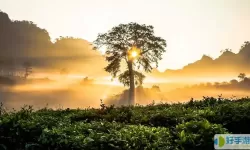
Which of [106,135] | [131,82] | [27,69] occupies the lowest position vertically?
[106,135]

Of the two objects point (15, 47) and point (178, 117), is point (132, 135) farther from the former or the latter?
point (15, 47)

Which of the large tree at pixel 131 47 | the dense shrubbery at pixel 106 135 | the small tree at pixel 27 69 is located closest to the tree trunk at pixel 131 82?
the large tree at pixel 131 47

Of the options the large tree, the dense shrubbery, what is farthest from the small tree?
the dense shrubbery

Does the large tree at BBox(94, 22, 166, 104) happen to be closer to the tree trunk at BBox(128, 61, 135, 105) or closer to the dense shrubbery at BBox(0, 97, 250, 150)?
the tree trunk at BBox(128, 61, 135, 105)

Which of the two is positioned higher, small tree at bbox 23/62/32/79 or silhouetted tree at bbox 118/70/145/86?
small tree at bbox 23/62/32/79

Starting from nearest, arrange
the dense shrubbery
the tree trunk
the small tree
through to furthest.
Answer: the dense shrubbery
the tree trunk
the small tree

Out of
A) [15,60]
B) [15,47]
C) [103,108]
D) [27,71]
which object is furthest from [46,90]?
[103,108]

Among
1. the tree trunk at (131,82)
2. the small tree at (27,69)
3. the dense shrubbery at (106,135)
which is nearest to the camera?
the dense shrubbery at (106,135)

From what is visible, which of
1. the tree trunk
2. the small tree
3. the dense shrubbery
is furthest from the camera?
the small tree

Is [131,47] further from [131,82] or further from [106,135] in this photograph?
[106,135]

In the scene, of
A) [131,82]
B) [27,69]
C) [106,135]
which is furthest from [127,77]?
[27,69]

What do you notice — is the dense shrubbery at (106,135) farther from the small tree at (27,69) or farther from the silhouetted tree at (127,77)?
the small tree at (27,69)

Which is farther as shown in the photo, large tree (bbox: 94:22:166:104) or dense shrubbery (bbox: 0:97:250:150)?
large tree (bbox: 94:22:166:104)

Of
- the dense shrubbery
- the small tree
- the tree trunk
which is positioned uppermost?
the small tree
